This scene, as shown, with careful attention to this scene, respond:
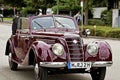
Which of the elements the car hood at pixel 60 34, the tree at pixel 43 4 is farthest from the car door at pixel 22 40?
the tree at pixel 43 4

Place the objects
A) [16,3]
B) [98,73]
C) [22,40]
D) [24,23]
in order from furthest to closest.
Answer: [16,3], [24,23], [22,40], [98,73]

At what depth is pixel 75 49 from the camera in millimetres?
9953

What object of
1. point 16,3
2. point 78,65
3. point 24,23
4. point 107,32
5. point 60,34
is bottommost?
point 107,32

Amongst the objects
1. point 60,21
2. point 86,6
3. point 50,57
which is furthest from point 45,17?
point 86,6

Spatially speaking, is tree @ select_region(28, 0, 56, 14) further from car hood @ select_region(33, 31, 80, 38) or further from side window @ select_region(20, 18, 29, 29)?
car hood @ select_region(33, 31, 80, 38)

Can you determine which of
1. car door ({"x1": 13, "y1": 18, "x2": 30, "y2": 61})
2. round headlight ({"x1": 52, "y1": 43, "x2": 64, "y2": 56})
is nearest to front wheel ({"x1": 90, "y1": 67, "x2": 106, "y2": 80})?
round headlight ({"x1": 52, "y1": 43, "x2": 64, "y2": 56})

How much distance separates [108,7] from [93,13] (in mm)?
4514

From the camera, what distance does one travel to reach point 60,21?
11531 mm

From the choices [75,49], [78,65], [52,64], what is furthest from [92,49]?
[52,64]

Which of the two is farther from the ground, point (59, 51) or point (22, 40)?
point (22, 40)

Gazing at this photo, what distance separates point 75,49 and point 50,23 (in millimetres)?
1720

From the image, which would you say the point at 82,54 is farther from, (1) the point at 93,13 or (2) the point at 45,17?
(1) the point at 93,13

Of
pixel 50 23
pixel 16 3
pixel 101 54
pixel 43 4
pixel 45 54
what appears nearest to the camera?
pixel 45 54

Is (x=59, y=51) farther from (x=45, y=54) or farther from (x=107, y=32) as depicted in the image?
(x=107, y=32)
